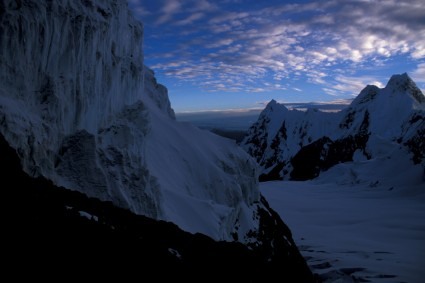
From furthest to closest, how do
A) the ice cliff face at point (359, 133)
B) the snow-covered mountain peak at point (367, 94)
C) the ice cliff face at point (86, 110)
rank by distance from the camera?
the snow-covered mountain peak at point (367, 94) → the ice cliff face at point (359, 133) → the ice cliff face at point (86, 110)

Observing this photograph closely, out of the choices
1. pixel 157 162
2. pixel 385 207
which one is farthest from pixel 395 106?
pixel 157 162

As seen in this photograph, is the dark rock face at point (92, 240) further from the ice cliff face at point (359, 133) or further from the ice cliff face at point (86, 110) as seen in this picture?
the ice cliff face at point (359, 133)

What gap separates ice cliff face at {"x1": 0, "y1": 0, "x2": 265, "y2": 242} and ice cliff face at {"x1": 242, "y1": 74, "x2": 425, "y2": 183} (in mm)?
82432

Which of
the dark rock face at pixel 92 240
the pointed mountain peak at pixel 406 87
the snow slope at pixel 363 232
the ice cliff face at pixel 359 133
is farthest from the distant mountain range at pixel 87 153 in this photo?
the pointed mountain peak at pixel 406 87

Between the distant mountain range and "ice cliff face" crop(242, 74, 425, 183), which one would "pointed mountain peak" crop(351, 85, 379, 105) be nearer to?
"ice cliff face" crop(242, 74, 425, 183)

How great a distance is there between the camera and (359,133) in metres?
132

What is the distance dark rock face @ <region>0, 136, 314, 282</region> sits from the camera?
6.89m

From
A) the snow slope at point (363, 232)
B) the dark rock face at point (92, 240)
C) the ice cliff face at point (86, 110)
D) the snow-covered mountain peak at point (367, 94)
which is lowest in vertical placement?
the snow slope at point (363, 232)

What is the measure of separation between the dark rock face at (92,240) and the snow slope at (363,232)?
19715 mm

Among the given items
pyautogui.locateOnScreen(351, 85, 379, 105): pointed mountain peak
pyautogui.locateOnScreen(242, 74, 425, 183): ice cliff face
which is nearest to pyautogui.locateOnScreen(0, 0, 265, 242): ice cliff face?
pyautogui.locateOnScreen(242, 74, 425, 183): ice cliff face

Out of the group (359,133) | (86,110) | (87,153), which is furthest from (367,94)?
(87,153)

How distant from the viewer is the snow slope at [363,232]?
27.2 metres

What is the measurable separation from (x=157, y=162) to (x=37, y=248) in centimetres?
1303

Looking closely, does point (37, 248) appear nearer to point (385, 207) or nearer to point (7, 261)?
point (7, 261)
